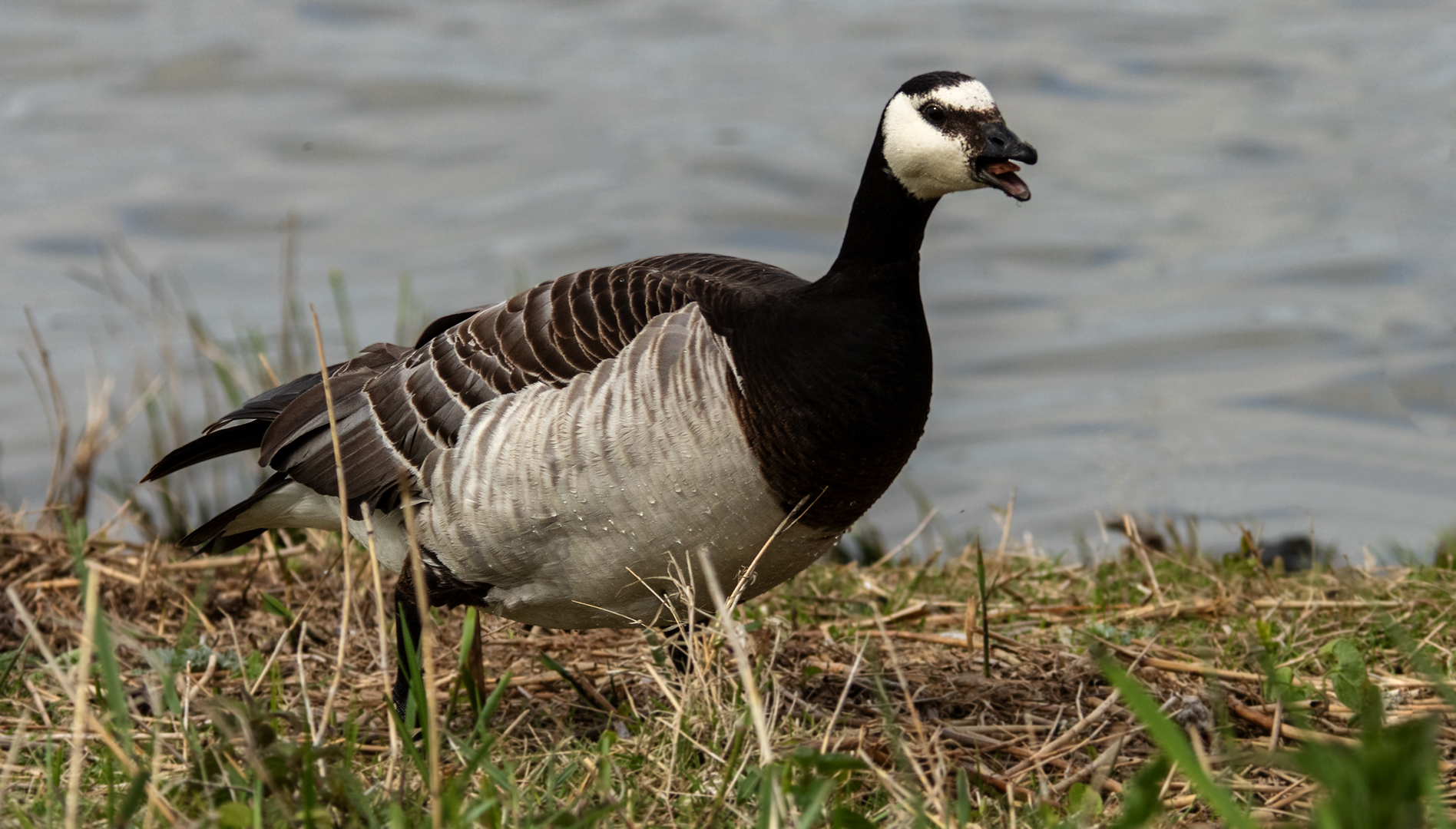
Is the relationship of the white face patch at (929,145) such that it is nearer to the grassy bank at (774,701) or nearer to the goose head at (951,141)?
the goose head at (951,141)

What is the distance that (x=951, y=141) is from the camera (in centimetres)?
394

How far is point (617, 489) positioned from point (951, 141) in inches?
52.6

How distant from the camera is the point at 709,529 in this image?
12.9 ft

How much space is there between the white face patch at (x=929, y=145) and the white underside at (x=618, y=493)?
0.73 meters

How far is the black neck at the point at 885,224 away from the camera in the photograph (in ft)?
13.5

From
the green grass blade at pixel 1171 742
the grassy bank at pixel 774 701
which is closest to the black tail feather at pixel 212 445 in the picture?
the grassy bank at pixel 774 701

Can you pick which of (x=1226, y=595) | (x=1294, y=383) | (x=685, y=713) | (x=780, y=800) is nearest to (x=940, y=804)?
(x=780, y=800)

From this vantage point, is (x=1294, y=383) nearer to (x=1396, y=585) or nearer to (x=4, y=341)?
(x=1396, y=585)

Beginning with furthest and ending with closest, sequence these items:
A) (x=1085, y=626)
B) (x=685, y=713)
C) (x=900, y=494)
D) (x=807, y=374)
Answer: (x=900, y=494) → (x=1085, y=626) → (x=807, y=374) → (x=685, y=713)

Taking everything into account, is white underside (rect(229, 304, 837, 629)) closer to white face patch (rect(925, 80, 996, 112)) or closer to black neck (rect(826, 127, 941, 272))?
black neck (rect(826, 127, 941, 272))

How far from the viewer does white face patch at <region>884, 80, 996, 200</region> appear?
3.96 m

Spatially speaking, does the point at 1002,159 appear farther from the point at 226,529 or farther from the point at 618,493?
the point at 226,529

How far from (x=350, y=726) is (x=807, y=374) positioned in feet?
5.22

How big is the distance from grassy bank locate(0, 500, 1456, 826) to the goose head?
4.20 ft
